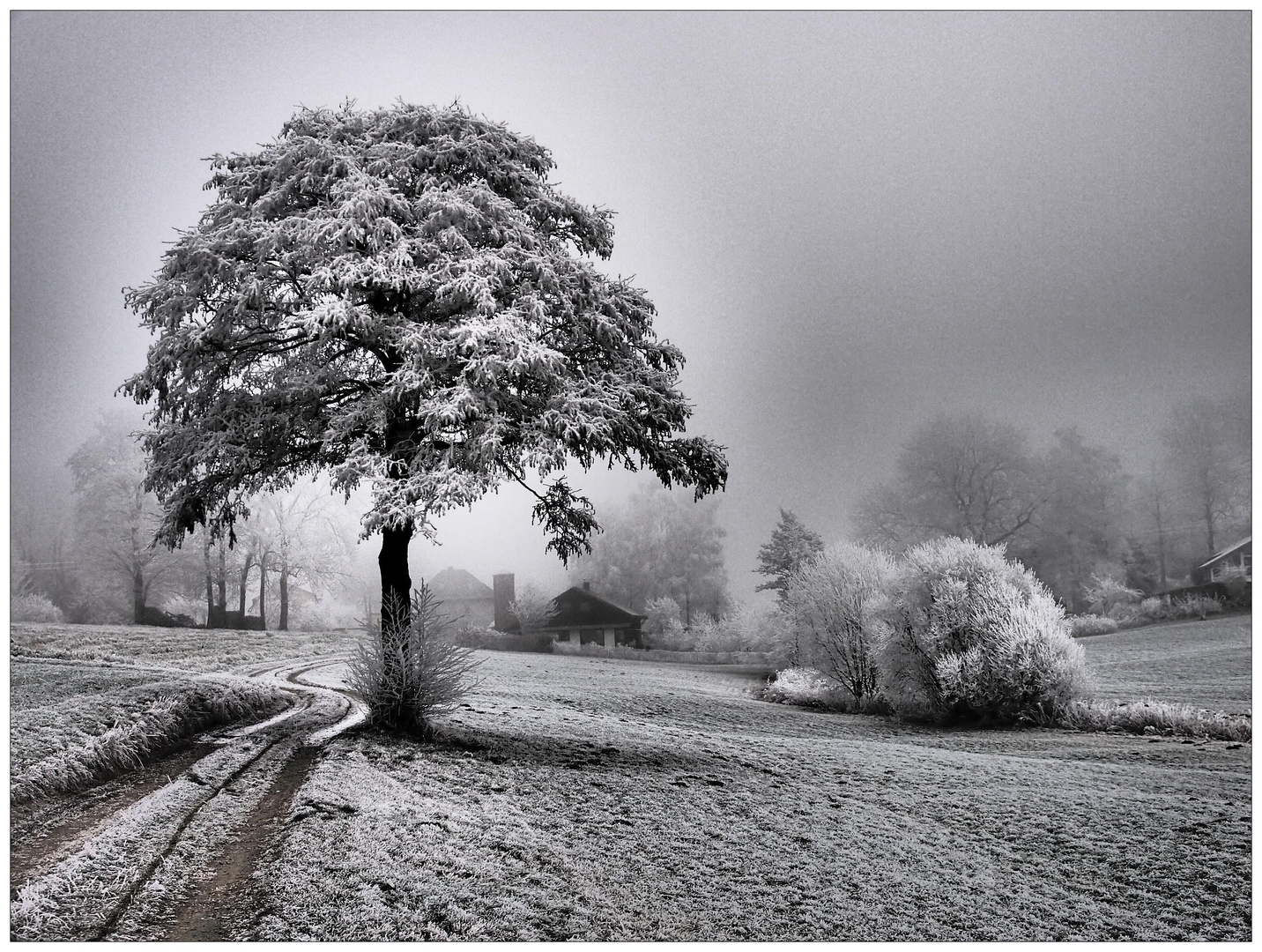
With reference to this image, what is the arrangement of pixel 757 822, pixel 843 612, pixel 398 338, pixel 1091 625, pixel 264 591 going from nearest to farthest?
pixel 757 822 < pixel 398 338 < pixel 1091 625 < pixel 843 612 < pixel 264 591

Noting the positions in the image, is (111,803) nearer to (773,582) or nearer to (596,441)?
(596,441)

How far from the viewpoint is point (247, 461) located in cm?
573

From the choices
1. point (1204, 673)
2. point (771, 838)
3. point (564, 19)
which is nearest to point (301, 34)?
point (564, 19)

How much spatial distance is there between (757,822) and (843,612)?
2.88 meters

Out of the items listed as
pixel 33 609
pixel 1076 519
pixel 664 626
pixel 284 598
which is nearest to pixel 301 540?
pixel 284 598

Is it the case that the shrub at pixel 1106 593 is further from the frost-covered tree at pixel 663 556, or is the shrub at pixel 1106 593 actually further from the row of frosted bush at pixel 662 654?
the frost-covered tree at pixel 663 556

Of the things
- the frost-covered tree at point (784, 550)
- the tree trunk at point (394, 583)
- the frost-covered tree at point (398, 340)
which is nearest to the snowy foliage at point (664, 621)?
the frost-covered tree at point (784, 550)

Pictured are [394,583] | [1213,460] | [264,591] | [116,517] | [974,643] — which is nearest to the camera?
[394,583]

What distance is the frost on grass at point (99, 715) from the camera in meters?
4.72

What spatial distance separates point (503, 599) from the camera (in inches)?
278

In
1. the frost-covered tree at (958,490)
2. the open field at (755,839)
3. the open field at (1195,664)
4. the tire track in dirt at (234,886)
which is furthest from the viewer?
the frost-covered tree at (958,490)

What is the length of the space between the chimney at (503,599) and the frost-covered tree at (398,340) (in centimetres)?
115

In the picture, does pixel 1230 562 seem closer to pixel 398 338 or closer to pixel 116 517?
pixel 398 338

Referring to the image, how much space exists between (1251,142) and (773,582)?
577cm
